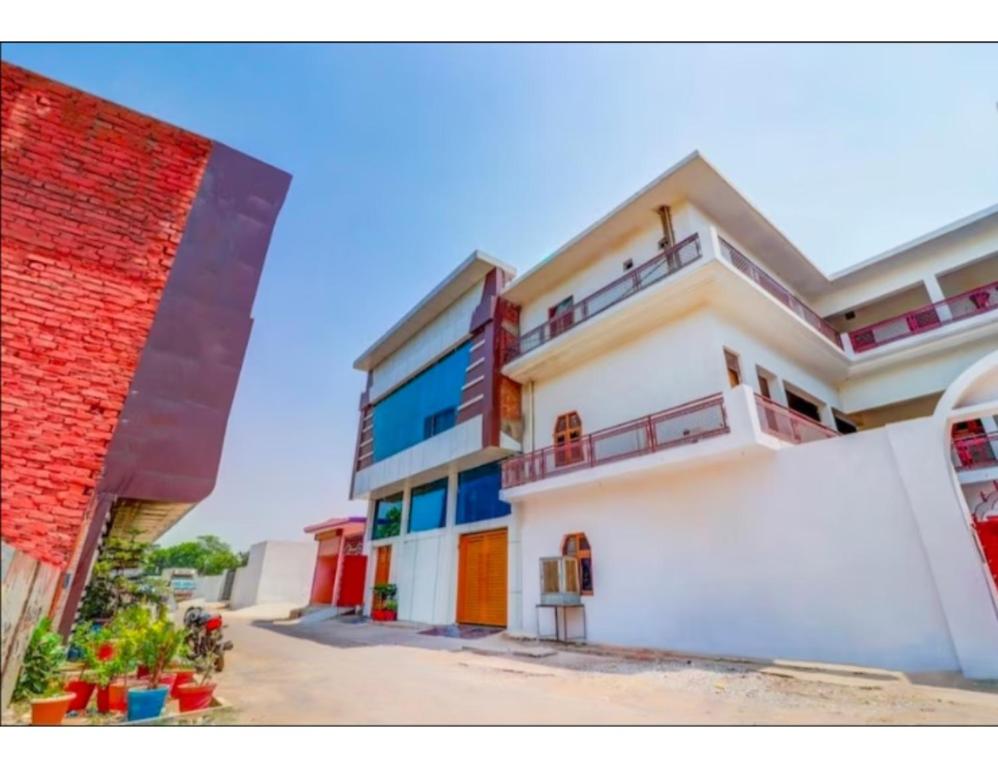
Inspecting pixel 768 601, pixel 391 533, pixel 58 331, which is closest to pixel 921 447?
pixel 768 601

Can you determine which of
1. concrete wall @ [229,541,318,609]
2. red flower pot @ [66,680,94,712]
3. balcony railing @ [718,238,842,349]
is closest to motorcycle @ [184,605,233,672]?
red flower pot @ [66,680,94,712]

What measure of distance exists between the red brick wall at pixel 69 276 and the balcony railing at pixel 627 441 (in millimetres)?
6730

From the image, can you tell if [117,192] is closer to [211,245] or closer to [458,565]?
[211,245]

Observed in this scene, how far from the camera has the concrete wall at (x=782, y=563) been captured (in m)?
5.54

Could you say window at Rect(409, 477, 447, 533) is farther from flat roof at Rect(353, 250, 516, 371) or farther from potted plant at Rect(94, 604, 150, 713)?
potted plant at Rect(94, 604, 150, 713)

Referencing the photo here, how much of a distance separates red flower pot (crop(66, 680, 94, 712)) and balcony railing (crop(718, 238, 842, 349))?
960 centimetres

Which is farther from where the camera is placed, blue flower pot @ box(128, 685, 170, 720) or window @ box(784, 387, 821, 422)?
window @ box(784, 387, 821, 422)

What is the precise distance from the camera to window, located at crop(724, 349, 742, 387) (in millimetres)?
8547

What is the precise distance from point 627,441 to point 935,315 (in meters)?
7.00

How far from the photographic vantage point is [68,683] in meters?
3.89

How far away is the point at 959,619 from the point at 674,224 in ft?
23.9

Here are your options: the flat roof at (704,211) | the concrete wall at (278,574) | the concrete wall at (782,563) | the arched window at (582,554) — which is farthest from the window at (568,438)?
the concrete wall at (278,574)

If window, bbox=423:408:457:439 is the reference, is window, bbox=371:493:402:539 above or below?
below

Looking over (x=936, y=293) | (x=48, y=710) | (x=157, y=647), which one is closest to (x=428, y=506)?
(x=157, y=647)
